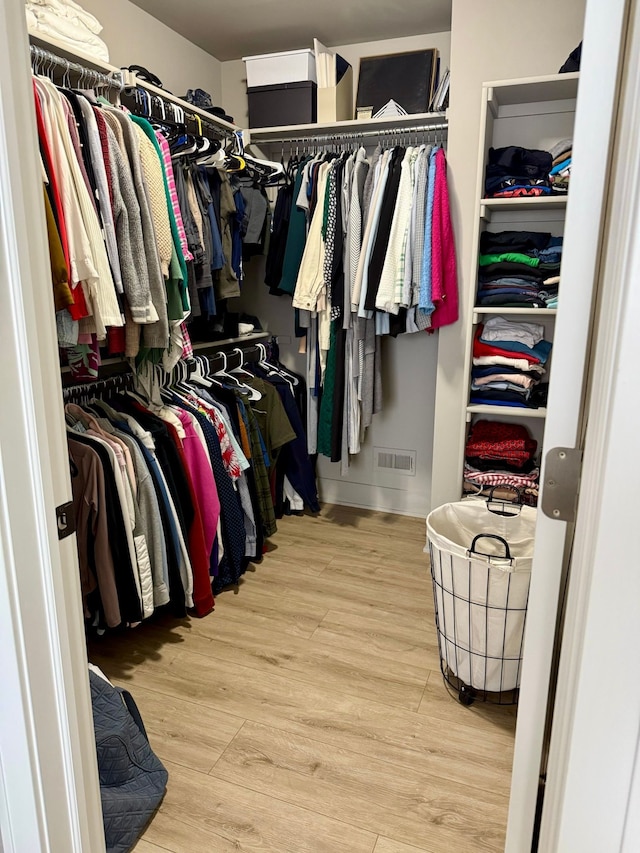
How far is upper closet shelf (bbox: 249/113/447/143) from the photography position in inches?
115

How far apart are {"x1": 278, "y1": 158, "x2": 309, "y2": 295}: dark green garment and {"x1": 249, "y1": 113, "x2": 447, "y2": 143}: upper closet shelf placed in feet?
0.76

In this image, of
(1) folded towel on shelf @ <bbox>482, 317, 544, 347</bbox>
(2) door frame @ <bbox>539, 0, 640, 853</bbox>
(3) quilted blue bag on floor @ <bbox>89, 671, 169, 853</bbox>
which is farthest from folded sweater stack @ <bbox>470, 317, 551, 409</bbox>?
(2) door frame @ <bbox>539, 0, 640, 853</bbox>

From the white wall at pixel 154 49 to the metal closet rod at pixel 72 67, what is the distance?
1.91ft

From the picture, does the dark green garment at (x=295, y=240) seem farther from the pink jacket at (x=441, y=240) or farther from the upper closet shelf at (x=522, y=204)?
the upper closet shelf at (x=522, y=204)

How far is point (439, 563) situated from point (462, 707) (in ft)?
1.68

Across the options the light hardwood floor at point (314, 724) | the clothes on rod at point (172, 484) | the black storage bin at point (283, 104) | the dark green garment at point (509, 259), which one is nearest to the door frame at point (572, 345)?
the light hardwood floor at point (314, 724)

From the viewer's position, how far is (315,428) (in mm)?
3281

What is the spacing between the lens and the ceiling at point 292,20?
2.74 metres

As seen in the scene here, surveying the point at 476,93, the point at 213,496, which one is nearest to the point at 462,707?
the point at 213,496

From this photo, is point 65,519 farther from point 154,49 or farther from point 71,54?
point 154,49

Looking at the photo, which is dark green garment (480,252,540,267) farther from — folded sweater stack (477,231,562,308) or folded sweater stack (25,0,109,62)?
folded sweater stack (25,0,109,62)

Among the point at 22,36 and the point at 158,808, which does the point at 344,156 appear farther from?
the point at 158,808

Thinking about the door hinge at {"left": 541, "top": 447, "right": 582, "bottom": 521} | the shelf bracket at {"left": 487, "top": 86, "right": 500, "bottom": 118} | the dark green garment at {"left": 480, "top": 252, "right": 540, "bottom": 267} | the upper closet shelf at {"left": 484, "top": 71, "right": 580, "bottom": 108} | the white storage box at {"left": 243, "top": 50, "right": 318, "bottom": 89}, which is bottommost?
the door hinge at {"left": 541, "top": 447, "right": 582, "bottom": 521}

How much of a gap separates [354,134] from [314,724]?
2766mm
